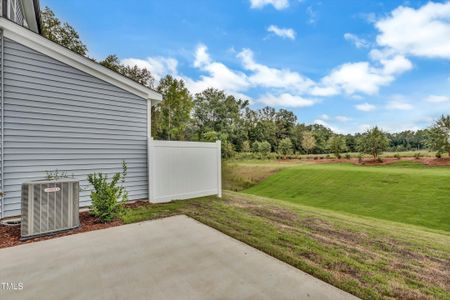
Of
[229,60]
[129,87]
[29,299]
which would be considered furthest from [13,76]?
[229,60]

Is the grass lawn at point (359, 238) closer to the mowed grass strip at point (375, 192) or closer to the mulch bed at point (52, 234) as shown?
the mowed grass strip at point (375, 192)

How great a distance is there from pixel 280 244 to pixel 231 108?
31231mm

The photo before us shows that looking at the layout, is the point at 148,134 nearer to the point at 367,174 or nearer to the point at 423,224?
the point at 423,224

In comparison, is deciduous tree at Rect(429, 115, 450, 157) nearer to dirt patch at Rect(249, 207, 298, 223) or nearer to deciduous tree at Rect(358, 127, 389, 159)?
deciduous tree at Rect(358, 127, 389, 159)

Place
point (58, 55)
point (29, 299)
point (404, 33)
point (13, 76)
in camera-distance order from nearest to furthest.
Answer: point (29, 299)
point (13, 76)
point (58, 55)
point (404, 33)

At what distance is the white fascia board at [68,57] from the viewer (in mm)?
4074

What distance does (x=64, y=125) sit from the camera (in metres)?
4.61

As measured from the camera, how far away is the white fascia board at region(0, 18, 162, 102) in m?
4.07

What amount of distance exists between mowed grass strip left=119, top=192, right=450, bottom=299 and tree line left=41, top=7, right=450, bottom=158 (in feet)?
22.0

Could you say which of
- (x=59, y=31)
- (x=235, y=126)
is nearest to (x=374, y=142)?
(x=235, y=126)

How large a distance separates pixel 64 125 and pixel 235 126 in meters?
29.1

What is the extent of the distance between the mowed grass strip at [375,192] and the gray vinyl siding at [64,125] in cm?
882

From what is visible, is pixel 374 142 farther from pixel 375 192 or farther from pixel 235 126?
pixel 235 126

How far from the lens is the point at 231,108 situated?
33.3m
